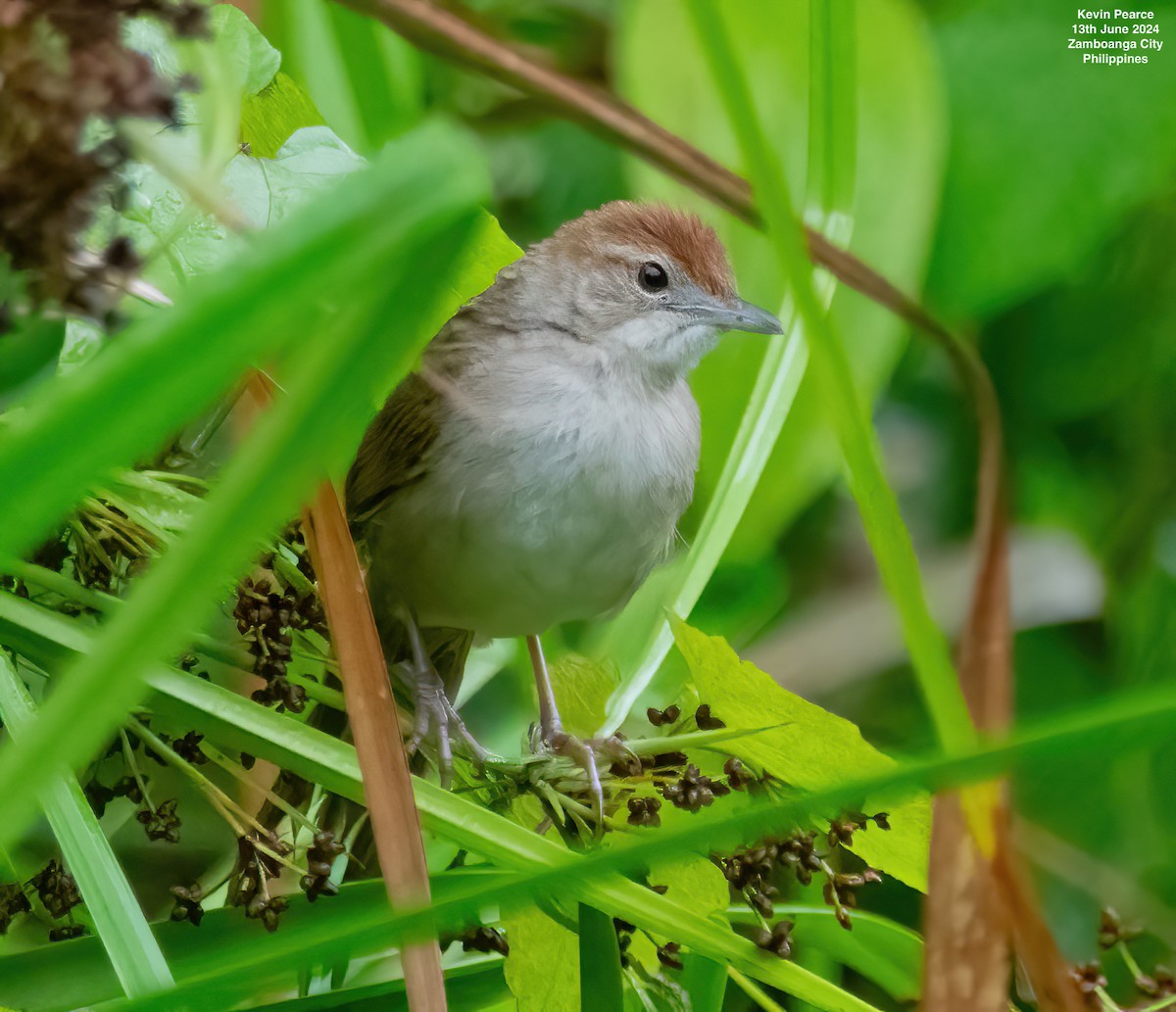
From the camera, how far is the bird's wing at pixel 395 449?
1522 mm

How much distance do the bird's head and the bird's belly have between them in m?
0.22

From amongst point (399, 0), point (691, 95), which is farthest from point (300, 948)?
point (691, 95)

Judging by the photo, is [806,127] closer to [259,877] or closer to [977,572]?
[977,572]

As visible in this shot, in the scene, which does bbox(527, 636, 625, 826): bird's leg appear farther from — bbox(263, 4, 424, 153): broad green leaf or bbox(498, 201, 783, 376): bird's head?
bbox(263, 4, 424, 153): broad green leaf

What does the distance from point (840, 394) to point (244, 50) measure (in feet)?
1.92

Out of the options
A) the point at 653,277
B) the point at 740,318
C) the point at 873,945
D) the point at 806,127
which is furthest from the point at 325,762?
the point at 806,127

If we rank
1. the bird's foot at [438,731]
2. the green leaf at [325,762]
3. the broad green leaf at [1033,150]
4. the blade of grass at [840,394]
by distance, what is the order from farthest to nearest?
the broad green leaf at [1033,150]
the bird's foot at [438,731]
the green leaf at [325,762]
the blade of grass at [840,394]

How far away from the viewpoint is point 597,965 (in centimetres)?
97

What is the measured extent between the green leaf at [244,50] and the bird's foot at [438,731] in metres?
0.60

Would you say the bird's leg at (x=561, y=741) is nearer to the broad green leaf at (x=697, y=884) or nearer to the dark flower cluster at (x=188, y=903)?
the broad green leaf at (x=697, y=884)

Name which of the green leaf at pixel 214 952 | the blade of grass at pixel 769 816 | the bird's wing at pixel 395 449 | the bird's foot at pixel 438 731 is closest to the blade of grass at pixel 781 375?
the bird's foot at pixel 438 731

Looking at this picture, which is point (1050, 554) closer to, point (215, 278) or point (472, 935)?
point (472, 935)

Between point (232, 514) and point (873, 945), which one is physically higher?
point (232, 514)

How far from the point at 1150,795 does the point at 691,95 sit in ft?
4.27
